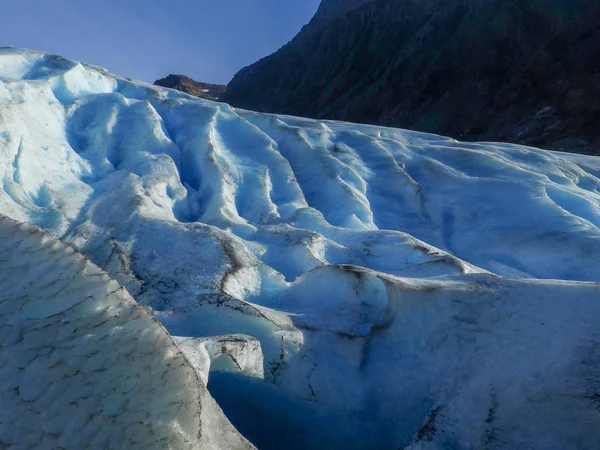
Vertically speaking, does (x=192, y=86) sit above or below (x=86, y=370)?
above

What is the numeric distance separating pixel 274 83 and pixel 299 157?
42.5m

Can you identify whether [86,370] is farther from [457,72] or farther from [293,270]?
[457,72]

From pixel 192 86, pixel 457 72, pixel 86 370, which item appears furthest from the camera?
pixel 192 86

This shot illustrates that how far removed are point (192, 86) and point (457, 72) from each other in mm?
33708

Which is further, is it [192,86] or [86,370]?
[192,86]

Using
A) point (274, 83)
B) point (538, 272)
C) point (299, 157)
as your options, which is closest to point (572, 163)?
point (538, 272)

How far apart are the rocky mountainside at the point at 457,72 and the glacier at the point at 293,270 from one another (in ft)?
59.4

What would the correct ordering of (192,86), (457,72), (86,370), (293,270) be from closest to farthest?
(86,370) < (293,270) < (457,72) < (192,86)

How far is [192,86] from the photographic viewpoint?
60.8 metres

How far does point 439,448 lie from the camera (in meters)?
3.37

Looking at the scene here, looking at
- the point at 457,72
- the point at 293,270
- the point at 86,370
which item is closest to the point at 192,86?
the point at 457,72

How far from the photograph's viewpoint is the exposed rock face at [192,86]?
56847 mm

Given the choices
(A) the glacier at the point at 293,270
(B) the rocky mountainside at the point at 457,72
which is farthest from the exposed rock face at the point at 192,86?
(A) the glacier at the point at 293,270

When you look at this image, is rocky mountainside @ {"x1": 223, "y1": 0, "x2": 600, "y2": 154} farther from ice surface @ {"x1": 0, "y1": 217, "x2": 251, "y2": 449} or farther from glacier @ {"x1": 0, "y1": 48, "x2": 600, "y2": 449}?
ice surface @ {"x1": 0, "y1": 217, "x2": 251, "y2": 449}
